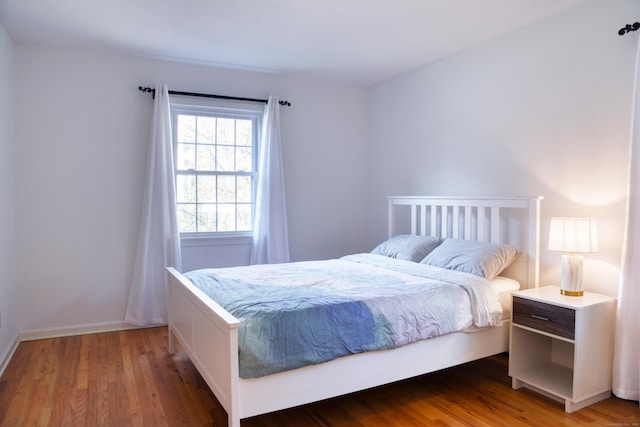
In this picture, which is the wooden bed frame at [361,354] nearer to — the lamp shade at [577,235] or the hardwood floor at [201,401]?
the hardwood floor at [201,401]

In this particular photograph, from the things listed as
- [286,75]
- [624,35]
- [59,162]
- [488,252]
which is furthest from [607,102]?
[59,162]

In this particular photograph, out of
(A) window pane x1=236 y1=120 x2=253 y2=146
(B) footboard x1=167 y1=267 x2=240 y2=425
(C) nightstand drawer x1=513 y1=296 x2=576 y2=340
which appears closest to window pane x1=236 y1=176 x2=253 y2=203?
(A) window pane x1=236 y1=120 x2=253 y2=146

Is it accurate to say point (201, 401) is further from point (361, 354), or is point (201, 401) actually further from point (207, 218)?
point (207, 218)

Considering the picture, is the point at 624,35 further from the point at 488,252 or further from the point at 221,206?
the point at 221,206

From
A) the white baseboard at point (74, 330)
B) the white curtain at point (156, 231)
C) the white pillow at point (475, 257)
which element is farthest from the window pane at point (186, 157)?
the white pillow at point (475, 257)

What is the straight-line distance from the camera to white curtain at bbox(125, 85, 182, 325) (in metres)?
3.94

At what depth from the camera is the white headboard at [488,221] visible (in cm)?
303

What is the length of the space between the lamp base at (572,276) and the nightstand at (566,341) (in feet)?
0.13

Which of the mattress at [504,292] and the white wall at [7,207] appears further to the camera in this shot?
the white wall at [7,207]

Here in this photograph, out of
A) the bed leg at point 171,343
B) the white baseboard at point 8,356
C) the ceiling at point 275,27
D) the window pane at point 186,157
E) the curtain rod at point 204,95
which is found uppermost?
the ceiling at point 275,27

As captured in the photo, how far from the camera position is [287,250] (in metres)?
4.51

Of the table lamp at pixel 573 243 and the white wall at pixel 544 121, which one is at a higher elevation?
the white wall at pixel 544 121

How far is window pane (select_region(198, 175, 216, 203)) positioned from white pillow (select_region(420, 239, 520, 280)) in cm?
217

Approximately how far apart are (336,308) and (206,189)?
252 centimetres
